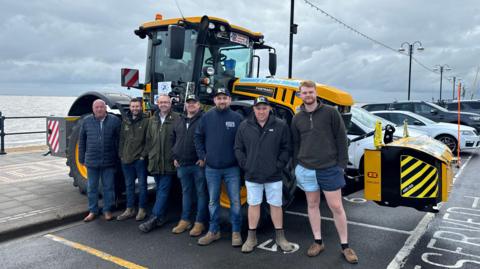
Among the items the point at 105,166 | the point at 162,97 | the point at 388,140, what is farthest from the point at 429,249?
the point at 105,166

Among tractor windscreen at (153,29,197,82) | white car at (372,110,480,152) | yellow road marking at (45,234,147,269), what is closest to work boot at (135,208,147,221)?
yellow road marking at (45,234,147,269)

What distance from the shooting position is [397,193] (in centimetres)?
446

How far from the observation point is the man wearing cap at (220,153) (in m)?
4.36

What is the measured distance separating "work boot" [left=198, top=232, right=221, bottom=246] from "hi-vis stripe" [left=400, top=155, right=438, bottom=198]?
2.26 meters

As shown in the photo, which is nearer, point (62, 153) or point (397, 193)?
point (397, 193)

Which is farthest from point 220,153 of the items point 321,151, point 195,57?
point 195,57

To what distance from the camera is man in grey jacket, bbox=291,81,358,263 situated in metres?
3.89

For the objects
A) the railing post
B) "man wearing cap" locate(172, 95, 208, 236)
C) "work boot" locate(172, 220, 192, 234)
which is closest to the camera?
"man wearing cap" locate(172, 95, 208, 236)

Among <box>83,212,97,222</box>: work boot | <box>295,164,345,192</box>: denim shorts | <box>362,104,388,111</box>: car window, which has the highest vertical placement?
<box>362,104,388,111</box>: car window

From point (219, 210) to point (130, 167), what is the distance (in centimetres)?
147

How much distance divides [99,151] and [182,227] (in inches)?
63.2

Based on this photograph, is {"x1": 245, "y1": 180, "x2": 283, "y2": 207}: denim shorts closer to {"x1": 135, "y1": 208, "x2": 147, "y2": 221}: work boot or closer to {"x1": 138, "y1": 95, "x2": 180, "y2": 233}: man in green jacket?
{"x1": 138, "y1": 95, "x2": 180, "y2": 233}: man in green jacket

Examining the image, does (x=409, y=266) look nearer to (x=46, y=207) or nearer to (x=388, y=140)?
(x=388, y=140)

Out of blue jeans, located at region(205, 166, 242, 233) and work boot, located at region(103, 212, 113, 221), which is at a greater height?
blue jeans, located at region(205, 166, 242, 233)
